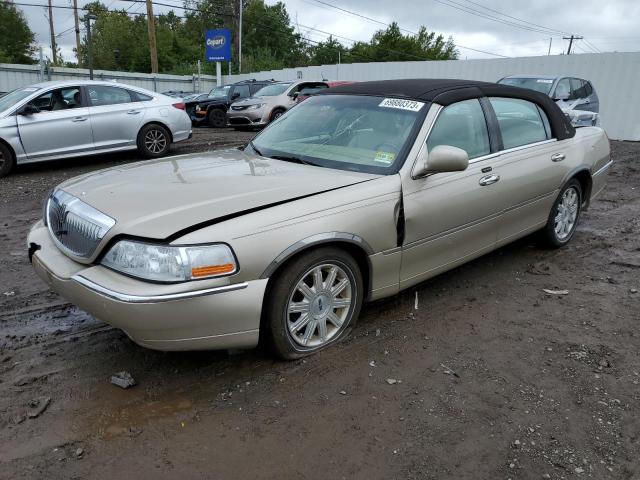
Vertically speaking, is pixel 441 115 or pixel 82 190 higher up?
pixel 441 115

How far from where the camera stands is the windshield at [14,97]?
8.45 meters

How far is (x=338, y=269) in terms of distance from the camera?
3.17 meters

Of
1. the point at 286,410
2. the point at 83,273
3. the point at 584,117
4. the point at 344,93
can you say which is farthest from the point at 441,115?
the point at 584,117

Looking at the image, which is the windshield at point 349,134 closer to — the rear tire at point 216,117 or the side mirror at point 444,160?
the side mirror at point 444,160

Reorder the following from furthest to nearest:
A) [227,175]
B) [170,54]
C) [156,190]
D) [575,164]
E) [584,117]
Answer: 1. [170,54]
2. [584,117]
3. [575,164]
4. [227,175]
5. [156,190]

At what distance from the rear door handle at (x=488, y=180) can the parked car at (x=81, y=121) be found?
7.40m

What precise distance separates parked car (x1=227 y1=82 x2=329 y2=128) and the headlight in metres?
12.4

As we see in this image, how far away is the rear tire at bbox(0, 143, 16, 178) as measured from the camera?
27.5 ft

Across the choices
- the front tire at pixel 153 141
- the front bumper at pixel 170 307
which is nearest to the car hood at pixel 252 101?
the front tire at pixel 153 141

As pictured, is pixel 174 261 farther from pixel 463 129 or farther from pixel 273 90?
pixel 273 90

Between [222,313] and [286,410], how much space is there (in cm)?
62

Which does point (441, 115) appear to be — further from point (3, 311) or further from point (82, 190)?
point (3, 311)

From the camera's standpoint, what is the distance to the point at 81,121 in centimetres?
891

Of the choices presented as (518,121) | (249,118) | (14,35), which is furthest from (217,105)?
(14,35)
